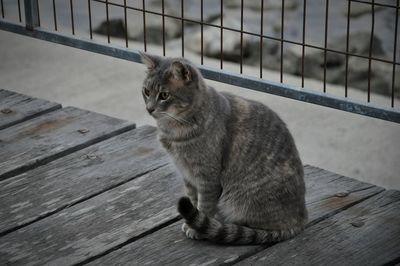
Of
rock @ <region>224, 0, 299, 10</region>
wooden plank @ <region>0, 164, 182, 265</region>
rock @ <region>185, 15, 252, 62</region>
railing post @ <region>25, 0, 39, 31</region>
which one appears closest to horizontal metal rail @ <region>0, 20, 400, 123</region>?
railing post @ <region>25, 0, 39, 31</region>

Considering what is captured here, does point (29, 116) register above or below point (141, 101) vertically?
above

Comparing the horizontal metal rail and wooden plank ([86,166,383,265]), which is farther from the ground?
the horizontal metal rail

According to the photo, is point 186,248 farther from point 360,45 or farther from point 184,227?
point 360,45

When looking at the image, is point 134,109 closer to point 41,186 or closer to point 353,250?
point 41,186

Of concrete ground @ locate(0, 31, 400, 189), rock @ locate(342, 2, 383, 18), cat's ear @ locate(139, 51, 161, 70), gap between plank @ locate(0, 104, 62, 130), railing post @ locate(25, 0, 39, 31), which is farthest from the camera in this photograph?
rock @ locate(342, 2, 383, 18)

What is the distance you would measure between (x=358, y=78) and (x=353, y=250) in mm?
4471

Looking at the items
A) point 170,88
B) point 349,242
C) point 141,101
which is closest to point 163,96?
point 170,88

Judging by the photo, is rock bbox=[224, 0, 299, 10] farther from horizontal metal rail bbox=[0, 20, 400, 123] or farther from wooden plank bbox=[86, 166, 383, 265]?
wooden plank bbox=[86, 166, 383, 265]

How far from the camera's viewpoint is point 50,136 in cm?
417

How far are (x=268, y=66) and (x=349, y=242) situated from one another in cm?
463

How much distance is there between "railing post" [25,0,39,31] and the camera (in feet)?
15.1

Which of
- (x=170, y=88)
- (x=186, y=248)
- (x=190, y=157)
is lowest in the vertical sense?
(x=186, y=248)

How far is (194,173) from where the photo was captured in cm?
342

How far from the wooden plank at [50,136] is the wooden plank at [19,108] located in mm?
35
